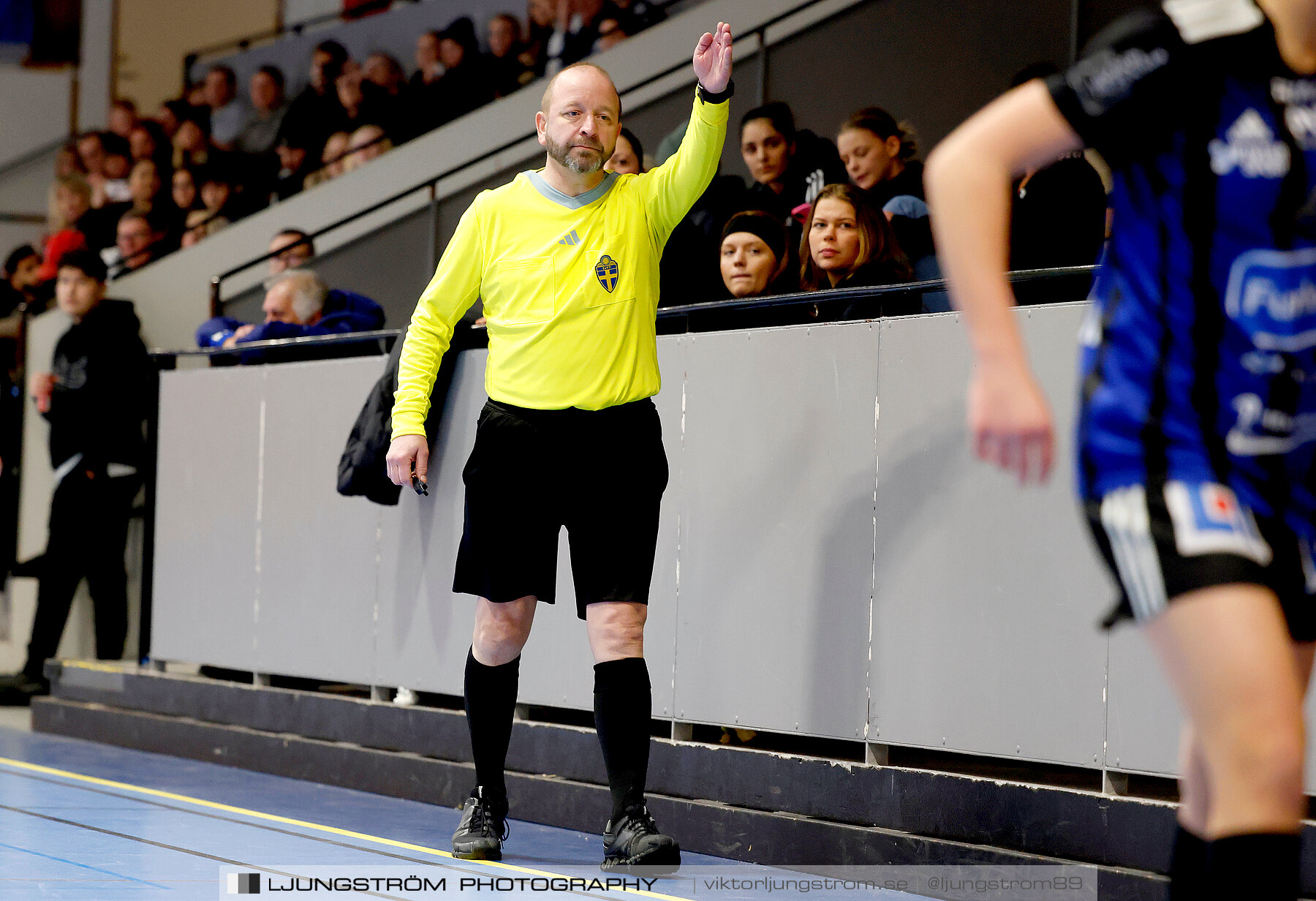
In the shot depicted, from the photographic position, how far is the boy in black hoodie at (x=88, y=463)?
778 cm

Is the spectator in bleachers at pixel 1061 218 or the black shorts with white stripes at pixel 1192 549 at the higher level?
the spectator in bleachers at pixel 1061 218

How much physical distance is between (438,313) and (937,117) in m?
4.39

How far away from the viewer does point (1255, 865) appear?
1771 mm

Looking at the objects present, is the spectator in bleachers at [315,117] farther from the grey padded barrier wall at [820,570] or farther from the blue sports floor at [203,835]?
the blue sports floor at [203,835]

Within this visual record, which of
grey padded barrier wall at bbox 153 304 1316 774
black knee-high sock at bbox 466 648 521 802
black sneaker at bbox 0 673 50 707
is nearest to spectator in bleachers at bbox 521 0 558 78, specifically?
grey padded barrier wall at bbox 153 304 1316 774

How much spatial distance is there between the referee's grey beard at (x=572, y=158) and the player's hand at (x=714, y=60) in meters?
0.30

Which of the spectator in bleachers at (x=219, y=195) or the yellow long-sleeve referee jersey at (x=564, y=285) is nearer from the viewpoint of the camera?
the yellow long-sleeve referee jersey at (x=564, y=285)

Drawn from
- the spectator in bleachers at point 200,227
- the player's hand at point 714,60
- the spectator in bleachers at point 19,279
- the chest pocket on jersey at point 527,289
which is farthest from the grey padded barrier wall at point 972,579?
the spectator in bleachers at point 19,279

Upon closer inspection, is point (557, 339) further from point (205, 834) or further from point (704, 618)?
point (205, 834)

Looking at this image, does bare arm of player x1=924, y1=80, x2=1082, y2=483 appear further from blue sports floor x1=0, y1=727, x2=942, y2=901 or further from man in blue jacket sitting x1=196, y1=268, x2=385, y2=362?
man in blue jacket sitting x1=196, y1=268, x2=385, y2=362

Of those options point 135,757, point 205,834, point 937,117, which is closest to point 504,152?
point 937,117

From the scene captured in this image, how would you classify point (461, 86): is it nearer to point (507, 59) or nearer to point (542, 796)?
point (507, 59)

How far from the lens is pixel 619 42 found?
354 inches

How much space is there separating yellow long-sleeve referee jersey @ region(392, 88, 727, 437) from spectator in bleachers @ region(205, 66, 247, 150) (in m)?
9.47
